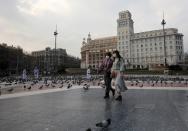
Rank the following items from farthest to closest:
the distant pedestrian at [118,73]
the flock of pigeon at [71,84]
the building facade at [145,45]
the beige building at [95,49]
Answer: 1. the beige building at [95,49]
2. the building facade at [145,45]
3. the flock of pigeon at [71,84]
4. the distant pedestrian at [118,73]

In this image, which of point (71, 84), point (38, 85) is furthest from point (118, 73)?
point (38, 85)

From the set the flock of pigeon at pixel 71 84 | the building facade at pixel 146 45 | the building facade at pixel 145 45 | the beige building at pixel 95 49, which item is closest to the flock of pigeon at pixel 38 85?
the flock of pigeon at pixel 71 84

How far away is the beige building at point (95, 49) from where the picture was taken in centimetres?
15775

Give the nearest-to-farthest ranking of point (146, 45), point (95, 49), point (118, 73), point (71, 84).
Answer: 1. point (118, 73)
2. point (71, 84)
3. point (146, 45)
4. point (95, 49)

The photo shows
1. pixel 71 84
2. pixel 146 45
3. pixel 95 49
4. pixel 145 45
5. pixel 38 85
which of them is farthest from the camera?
pixel 95 49

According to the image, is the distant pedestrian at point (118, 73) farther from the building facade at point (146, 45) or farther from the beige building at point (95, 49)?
the beige building at point (95, 49)

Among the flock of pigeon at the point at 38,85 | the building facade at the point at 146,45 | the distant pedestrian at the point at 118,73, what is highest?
the building facade at the point at 146,45

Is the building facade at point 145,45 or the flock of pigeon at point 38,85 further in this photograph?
the building facade at point 145,45

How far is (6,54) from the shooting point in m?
88.8

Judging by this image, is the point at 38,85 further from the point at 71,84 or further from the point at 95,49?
the point at 95,49

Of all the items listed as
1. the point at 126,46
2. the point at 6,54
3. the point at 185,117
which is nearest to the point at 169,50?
the point at 126,46

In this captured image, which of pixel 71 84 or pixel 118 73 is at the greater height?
pixel 118 73

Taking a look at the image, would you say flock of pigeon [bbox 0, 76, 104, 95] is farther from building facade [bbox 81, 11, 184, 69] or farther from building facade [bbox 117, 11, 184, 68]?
building facade [bbox 117, 11, 184, 68]

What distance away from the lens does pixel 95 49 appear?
166625 mm
